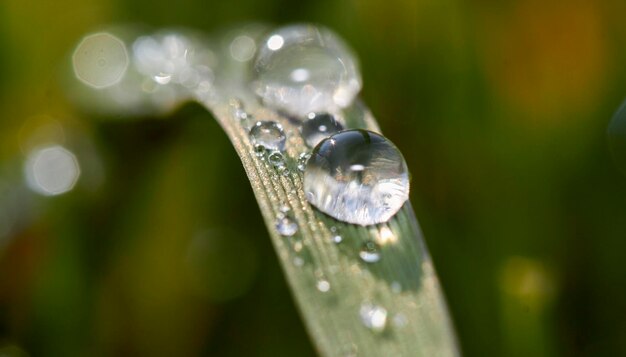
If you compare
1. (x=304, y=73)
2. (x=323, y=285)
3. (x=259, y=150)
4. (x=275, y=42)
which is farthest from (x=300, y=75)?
(x=323, y=285)

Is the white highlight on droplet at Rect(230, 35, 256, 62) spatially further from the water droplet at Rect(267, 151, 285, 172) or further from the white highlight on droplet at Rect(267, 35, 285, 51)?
the water droplet at Rect(267, 151, 285, 172)

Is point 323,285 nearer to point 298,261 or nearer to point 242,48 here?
point 298,261

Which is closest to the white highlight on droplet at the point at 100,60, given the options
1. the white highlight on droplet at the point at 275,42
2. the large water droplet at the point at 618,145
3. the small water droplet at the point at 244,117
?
the white highlight on droplet at the point at 275,42

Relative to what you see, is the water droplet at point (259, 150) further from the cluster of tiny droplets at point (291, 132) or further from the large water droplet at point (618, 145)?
the large water droplet at point (618, 145)

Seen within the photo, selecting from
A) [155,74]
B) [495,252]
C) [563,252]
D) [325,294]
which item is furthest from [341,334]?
[155,74]

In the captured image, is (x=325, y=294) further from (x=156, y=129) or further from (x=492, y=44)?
(x=492, y=44)

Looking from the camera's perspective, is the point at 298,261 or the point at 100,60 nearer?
the point at 298,261

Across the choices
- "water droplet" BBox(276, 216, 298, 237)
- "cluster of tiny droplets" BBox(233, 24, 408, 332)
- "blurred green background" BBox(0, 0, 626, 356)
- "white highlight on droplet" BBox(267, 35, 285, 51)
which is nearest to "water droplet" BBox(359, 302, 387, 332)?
"cluster of tiny droplets" BBox(233, 24, 408, 332)
